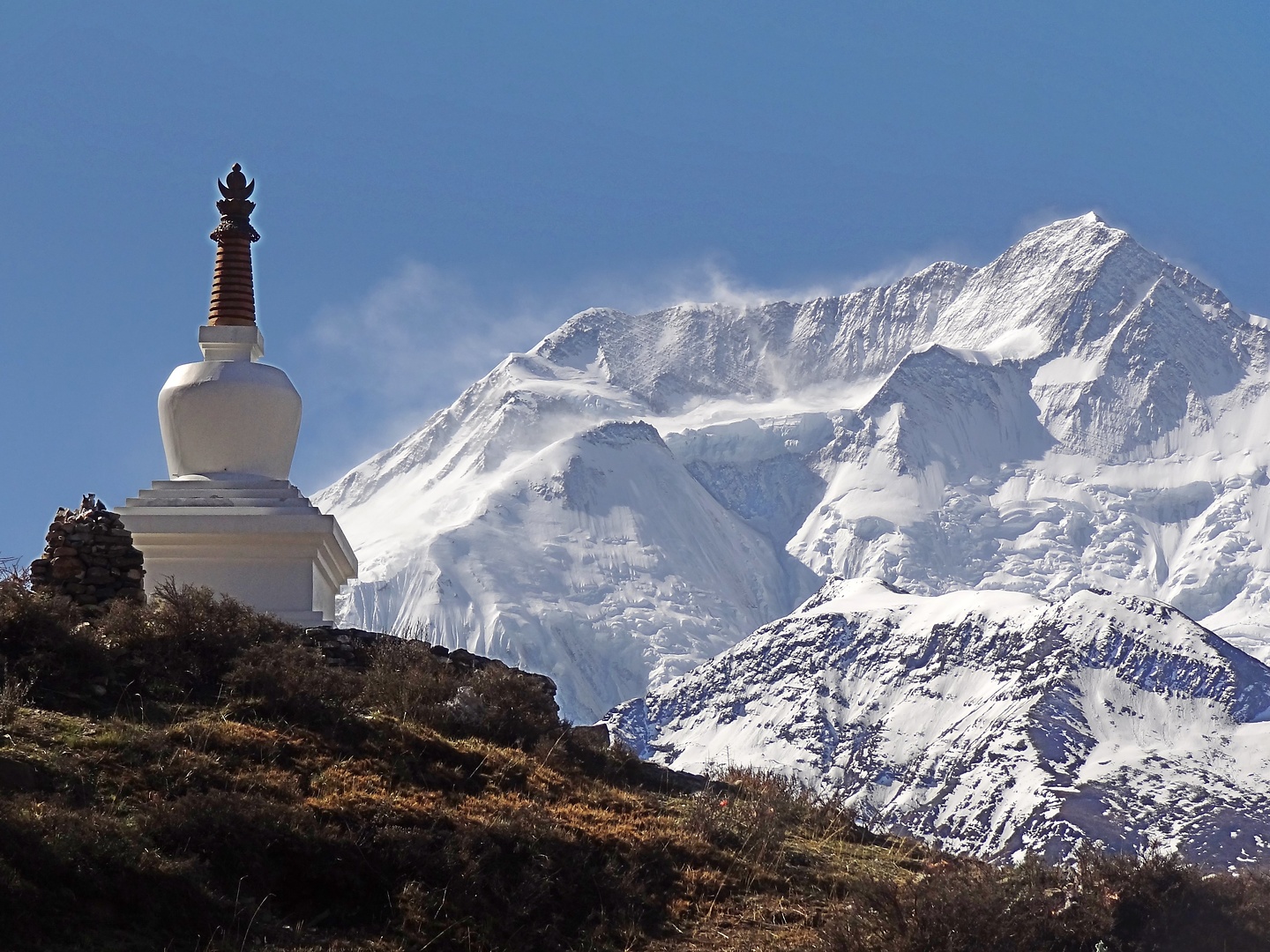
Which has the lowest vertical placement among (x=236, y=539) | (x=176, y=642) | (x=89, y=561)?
(x=176, y=642)

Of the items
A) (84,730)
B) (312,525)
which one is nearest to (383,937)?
(84,730)

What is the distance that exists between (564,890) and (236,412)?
1057cm

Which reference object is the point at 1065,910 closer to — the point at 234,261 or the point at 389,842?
the point at 389,842

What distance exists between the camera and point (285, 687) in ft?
48.4

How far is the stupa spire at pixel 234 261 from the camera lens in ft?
74.4

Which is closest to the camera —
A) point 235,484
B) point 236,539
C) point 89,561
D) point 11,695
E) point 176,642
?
point 11,695

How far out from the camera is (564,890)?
42.1ft

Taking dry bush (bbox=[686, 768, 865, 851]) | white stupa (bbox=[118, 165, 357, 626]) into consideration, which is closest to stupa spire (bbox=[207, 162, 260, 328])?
white stupa (bbox=[118, 165, 357, 626])

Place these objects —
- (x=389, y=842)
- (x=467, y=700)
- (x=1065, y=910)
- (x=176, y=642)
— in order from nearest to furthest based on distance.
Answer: (x=1065, y=910)
(x=389, y=842)
(x=176, y=642)
(x=467, y=700)

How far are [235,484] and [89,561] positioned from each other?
4.35 meters

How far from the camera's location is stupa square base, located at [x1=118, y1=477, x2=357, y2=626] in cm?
2073

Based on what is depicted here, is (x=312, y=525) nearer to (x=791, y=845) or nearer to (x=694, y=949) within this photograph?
(x=791, y=845)

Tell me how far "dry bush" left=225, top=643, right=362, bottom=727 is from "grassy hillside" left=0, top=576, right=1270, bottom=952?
0.02 metres

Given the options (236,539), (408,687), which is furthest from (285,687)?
(236,539)
